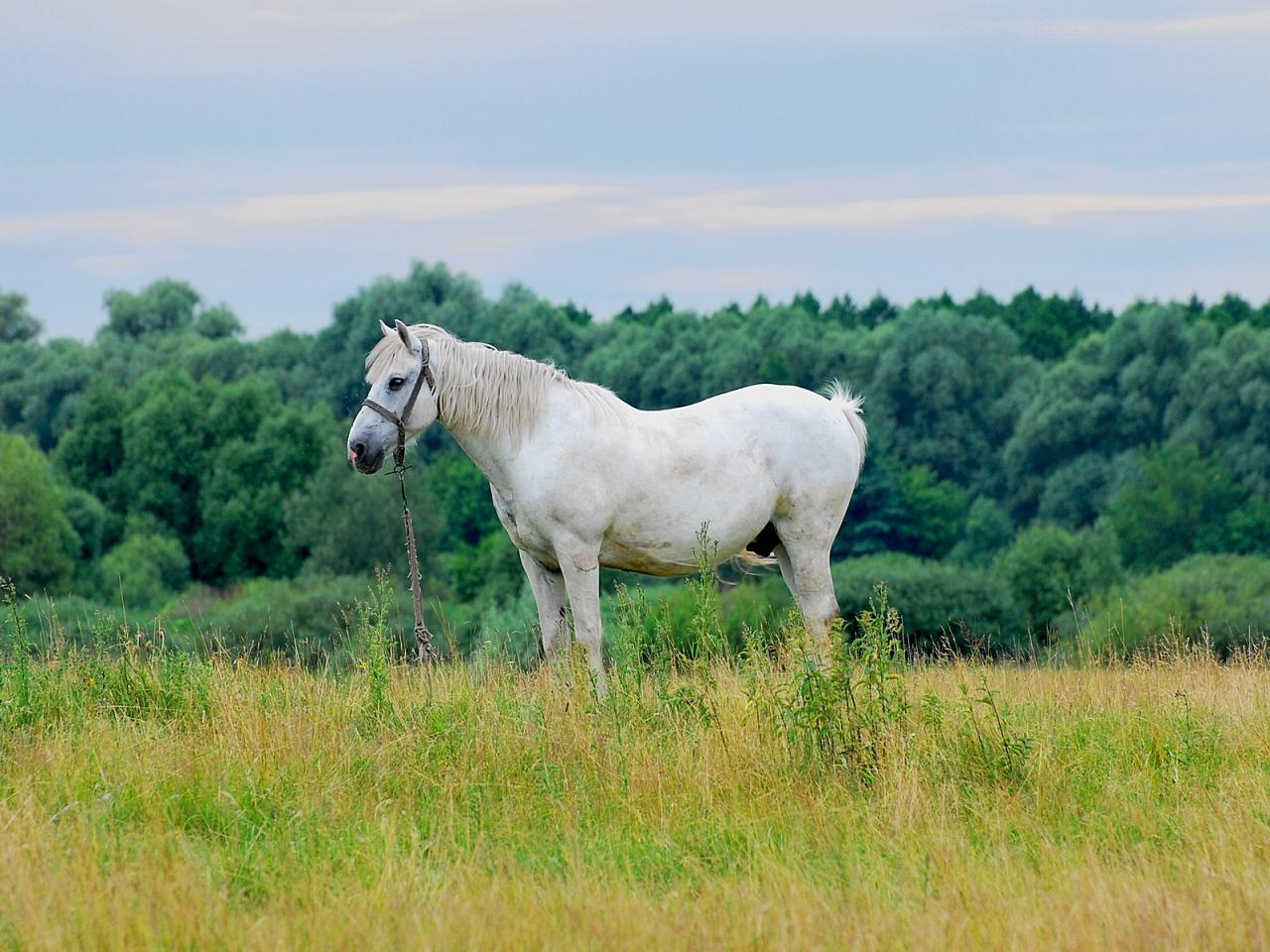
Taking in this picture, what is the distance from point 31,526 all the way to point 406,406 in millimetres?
57598

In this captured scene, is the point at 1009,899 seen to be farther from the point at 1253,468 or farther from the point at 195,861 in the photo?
the point at 1253,468

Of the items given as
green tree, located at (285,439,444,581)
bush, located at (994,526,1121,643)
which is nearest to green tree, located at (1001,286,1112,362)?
bush, located at (994,526,1121,643)

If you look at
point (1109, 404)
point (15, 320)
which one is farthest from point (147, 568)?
point (1109, 404)

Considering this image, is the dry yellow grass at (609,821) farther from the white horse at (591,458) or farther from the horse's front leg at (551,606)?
the white horse at (591,458)

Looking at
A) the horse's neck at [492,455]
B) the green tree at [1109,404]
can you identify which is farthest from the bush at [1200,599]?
the horse's neck at [492,455]

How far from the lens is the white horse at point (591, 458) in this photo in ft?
25.9

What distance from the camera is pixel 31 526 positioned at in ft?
198

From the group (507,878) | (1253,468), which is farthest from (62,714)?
(1253,468)

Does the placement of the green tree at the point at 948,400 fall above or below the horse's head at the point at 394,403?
below

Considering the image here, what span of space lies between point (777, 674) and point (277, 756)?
262 cm

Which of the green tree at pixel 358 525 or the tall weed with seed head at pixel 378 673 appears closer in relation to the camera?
the tall weed with seed head at pixel 378 673

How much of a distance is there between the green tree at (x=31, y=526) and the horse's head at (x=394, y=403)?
55.2 m

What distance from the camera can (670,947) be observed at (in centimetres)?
458

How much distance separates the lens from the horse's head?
7844 mm
